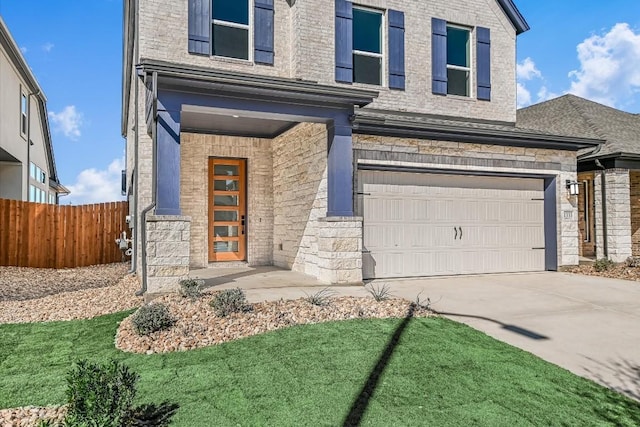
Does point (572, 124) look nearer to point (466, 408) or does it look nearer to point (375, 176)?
point (375, 176)

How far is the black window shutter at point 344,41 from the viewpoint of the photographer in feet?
34.6

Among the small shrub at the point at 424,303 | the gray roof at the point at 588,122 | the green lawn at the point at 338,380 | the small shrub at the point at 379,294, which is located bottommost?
the green lawn at the point at 338,380

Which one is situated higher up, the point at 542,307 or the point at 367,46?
the point at 367,46

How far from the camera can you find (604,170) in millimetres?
11969

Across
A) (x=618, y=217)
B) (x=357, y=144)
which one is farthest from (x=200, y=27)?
(x=618, y=217)

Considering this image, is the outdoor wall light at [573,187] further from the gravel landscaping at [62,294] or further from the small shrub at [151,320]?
the gravel landscaping at [62,294]

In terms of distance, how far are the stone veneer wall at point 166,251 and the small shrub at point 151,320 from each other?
1630 millimetres

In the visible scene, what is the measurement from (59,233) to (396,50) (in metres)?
10.5

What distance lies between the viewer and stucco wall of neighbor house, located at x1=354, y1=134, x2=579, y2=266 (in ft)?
29.9

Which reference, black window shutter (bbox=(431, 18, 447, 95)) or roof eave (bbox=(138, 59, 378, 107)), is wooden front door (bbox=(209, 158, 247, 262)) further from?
black window shutter (bbox=(431, 18, 447, 95))

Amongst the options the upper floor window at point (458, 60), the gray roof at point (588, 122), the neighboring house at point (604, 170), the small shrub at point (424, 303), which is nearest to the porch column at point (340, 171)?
the small shrub at point (424, 303)

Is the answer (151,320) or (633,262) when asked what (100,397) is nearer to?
(151,320)

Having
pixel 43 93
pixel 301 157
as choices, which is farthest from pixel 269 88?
pixel 43 93

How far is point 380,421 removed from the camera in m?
3.11
